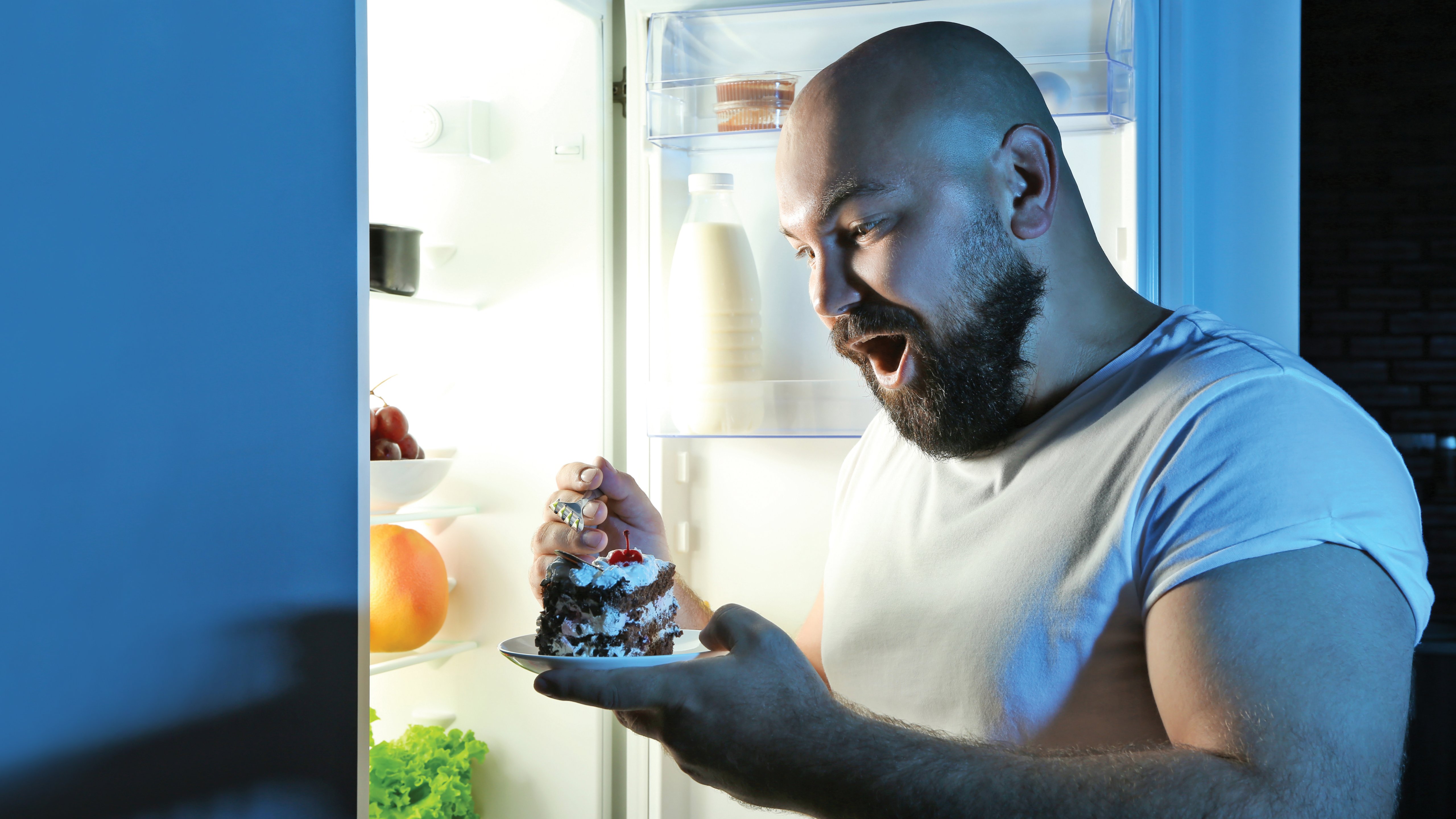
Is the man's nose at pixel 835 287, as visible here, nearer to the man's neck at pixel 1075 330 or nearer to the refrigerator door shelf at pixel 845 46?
the man's neck at pixel 1075 330

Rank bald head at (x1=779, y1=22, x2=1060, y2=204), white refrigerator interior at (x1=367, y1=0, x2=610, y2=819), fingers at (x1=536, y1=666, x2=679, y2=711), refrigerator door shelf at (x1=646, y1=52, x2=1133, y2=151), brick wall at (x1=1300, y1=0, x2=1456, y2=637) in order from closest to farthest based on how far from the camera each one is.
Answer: fingers at (x1=536, y1=666, x2=679, y2=711) < bald head at (x1=779, y1=22, x2=1060, y2=204) < refrigerator door shelf at (x1=646, y1=52, x2=1133, y2=151) < white refrigerator interior at (x1=367, y1=0, x2=610, y2=819) < brick wall at (x1=1300, y1=0, x2=1456, y2=637)

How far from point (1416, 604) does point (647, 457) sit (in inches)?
35.5

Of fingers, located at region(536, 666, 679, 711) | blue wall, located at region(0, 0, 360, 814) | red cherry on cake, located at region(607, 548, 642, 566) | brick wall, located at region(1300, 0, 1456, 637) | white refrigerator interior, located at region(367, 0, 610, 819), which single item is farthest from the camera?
brick wall, located at region(1300, 0, 1456, 637)

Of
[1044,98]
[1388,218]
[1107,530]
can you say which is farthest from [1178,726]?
[1388,218]

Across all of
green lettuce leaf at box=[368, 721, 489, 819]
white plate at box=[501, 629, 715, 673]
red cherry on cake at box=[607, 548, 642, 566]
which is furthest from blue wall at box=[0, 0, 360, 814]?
green lettuce leaf at box=[368, 721, 489, 819]

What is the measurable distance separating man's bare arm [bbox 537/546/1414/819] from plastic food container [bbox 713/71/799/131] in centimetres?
78

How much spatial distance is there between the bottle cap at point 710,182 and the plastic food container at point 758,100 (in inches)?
2.4

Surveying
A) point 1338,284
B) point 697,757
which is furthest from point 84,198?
point 1338,284

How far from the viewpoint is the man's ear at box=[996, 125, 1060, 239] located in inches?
36.0

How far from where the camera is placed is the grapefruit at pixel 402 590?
1301mm

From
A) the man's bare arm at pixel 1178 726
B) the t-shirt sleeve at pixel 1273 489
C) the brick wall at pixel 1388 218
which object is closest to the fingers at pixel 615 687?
the man's bare arm at pixel 1178 726

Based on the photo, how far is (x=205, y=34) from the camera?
70 centimetres

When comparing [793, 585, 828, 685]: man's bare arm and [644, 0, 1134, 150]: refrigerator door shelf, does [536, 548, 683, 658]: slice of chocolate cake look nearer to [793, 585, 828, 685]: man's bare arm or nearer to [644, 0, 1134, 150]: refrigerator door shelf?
[793, 585, 828, 685]: man's bare arm

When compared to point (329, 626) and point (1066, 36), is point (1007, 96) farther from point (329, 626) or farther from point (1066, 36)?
point (329, 626)
